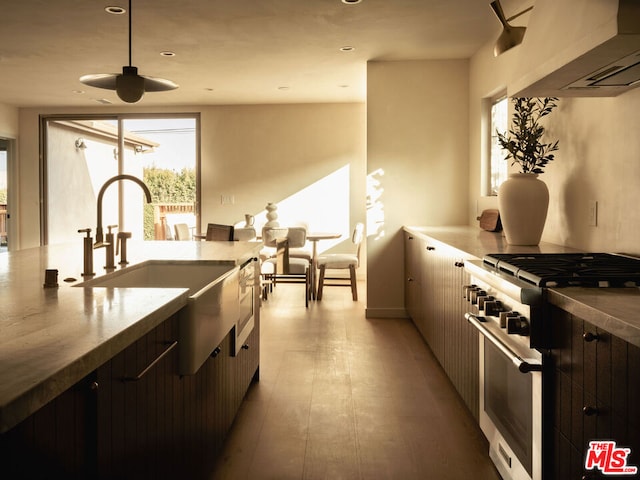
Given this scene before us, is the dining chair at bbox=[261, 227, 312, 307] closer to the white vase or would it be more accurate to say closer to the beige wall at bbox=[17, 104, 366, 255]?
the beige wall at bbox=[17, 104, 366, 255]

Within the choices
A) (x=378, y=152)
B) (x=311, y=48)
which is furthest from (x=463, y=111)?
(x=311, y=48)

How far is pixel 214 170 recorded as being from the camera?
27.1ft

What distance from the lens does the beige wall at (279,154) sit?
A: 26.7ft

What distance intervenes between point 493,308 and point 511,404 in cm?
33

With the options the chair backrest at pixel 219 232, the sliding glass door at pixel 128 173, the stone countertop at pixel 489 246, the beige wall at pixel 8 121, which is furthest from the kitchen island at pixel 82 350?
the beige wall at pixel 8 121

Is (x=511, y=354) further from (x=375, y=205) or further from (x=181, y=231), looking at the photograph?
(x=181, y=231)

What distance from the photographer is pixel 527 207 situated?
312cm

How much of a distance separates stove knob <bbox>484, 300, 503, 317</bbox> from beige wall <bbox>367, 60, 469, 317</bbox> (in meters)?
3.46

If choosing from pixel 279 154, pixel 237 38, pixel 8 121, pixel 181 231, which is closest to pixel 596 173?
pixel 237 38

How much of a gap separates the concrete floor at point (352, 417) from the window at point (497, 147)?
150 cm

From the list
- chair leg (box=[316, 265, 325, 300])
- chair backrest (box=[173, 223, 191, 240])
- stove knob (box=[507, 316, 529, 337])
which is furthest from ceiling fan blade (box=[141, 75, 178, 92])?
chair backrest (box=[173, 223, 191, 240])

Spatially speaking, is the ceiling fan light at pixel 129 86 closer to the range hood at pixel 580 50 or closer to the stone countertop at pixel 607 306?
the range hood at pixel 580 50

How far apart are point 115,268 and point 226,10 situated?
250 cm

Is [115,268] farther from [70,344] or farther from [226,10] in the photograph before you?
[226,10]
